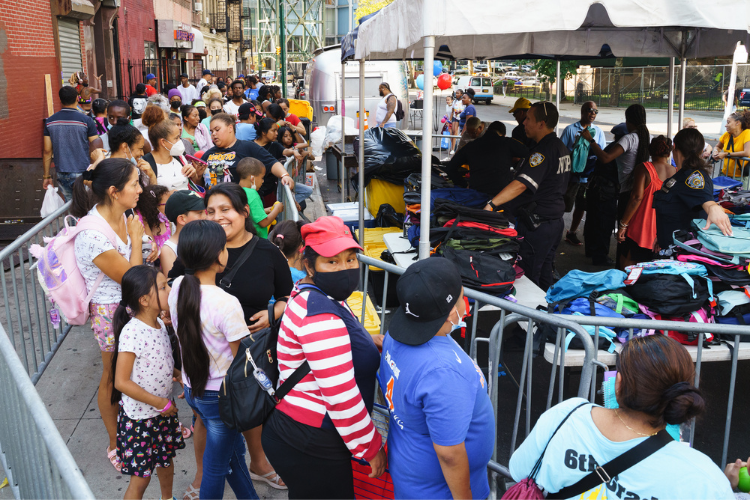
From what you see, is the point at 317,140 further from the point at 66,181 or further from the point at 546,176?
the point at 546,176

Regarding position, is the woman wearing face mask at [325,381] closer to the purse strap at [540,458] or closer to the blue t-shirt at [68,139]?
the purse strap at [540,458]

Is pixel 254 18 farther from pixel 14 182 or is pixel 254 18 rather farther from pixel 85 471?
pixel 85 471

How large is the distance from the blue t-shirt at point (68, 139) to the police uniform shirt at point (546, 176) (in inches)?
243

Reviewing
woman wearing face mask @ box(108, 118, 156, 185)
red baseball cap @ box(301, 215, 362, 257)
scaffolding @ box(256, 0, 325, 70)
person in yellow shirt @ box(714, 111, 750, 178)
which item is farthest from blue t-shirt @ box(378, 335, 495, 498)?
scaffolding @ box(256, 0, 325, 70)

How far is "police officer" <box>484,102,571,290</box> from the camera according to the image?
5.32 m

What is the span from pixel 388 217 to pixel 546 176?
2.68 m

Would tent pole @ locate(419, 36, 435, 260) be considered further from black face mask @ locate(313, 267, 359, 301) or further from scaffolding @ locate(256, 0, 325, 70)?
scaffolding @ locate(256, 0, 325, 70)

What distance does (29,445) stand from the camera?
7.72 ft

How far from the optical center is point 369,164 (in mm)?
7918

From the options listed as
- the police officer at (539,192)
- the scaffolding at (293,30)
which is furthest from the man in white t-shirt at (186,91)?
the scaffolding at (293,30)

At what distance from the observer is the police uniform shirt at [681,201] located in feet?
16.6

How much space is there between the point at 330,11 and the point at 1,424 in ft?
198

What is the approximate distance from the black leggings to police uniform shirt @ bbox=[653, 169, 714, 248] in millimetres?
3898

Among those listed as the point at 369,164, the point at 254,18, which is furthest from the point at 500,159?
the point at 254,18
